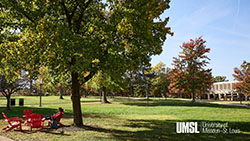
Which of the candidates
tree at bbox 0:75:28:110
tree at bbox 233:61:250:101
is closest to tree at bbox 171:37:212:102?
tree at bbox 233:61:250:101

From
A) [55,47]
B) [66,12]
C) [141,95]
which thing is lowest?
[141,95]

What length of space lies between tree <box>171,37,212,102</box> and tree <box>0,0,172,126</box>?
827 inches

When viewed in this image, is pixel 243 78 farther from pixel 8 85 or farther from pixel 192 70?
pixel 8 85

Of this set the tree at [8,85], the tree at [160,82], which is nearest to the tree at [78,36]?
the tree at [8,85]

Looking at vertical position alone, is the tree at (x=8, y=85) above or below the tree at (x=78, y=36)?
below

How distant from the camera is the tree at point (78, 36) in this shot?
8430 mm

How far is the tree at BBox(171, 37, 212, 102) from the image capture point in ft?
102

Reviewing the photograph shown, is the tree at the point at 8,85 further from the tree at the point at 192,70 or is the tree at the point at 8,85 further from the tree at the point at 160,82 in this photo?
the tree at the point at 160,82

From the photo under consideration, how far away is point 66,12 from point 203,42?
86.0 feet

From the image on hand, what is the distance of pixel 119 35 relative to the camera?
9820 mm

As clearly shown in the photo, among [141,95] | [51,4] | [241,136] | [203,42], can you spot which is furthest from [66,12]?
[141,95]

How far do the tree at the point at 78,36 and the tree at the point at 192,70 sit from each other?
2102cm

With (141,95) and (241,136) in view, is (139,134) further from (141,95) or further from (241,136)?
(141,95)

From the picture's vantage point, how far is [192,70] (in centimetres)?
3206
